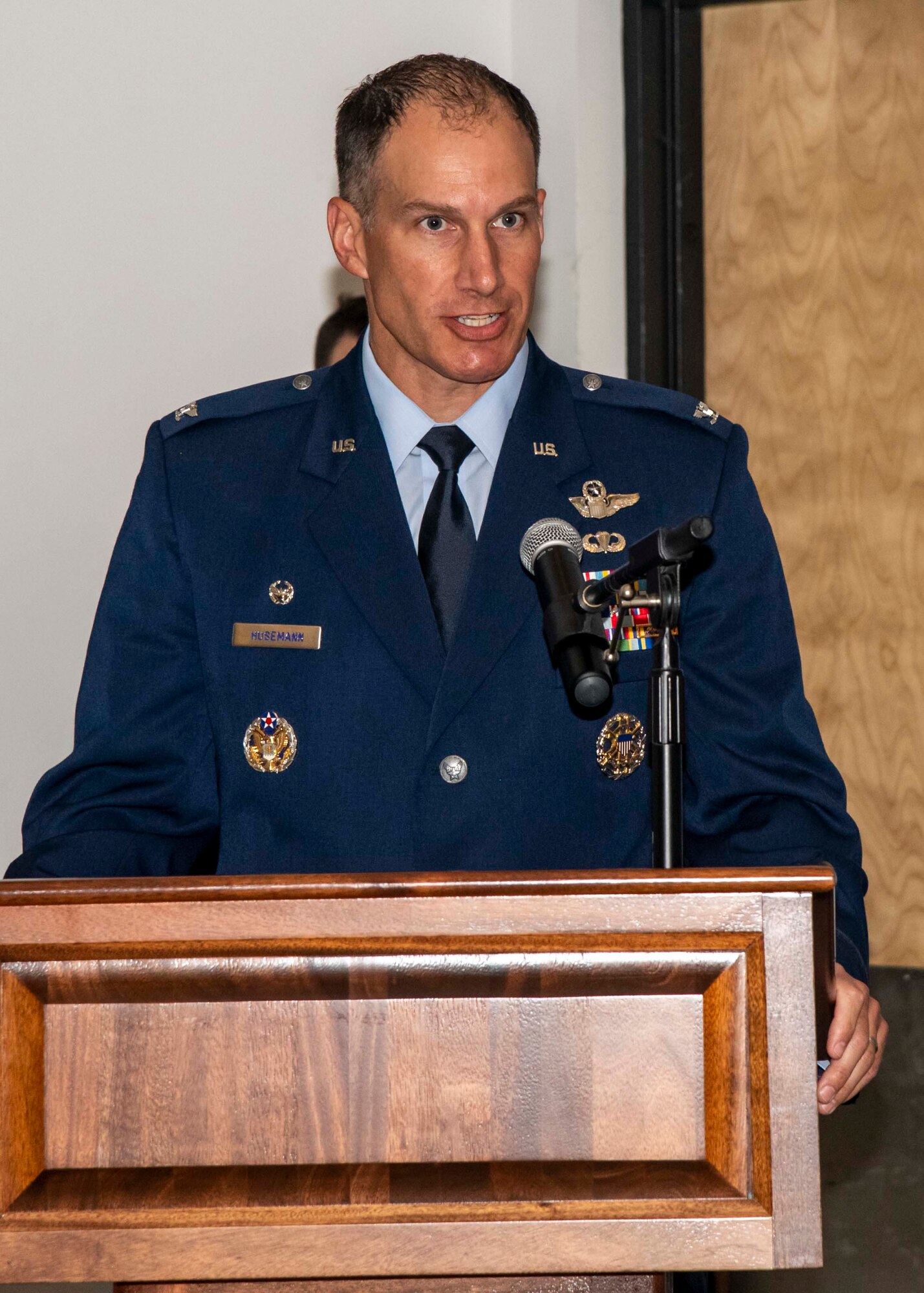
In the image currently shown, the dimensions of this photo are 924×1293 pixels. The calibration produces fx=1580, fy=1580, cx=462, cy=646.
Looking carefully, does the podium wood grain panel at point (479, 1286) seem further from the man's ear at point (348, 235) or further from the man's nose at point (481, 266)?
the man's ear at point (348, 235)

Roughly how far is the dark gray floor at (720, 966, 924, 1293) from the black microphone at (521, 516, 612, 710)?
5.22 feet

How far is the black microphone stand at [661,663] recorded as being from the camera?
1008 millimetres

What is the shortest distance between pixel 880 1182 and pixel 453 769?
1480mm

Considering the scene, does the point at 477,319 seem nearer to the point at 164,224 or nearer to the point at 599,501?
the point at 599,501

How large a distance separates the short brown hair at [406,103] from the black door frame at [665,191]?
1.53 m

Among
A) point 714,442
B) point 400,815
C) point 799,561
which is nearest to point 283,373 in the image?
point 799,561

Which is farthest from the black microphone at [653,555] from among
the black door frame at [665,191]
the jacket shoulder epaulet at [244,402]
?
the black door frame at [665,191]

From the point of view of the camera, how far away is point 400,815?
1.52 meters

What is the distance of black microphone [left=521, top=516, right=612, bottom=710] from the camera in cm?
98

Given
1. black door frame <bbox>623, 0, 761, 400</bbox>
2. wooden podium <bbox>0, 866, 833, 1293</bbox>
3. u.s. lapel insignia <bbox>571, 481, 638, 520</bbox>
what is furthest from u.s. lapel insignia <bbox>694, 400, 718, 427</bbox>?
black door frame <bbox>623, 0, 761, 400</bbox>

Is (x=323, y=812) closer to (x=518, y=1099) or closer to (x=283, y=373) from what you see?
(x=518, y=1099)

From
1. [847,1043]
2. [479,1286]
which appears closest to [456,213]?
[847,1043]

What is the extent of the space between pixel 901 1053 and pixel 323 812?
1.87 metres

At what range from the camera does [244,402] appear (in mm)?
1772
